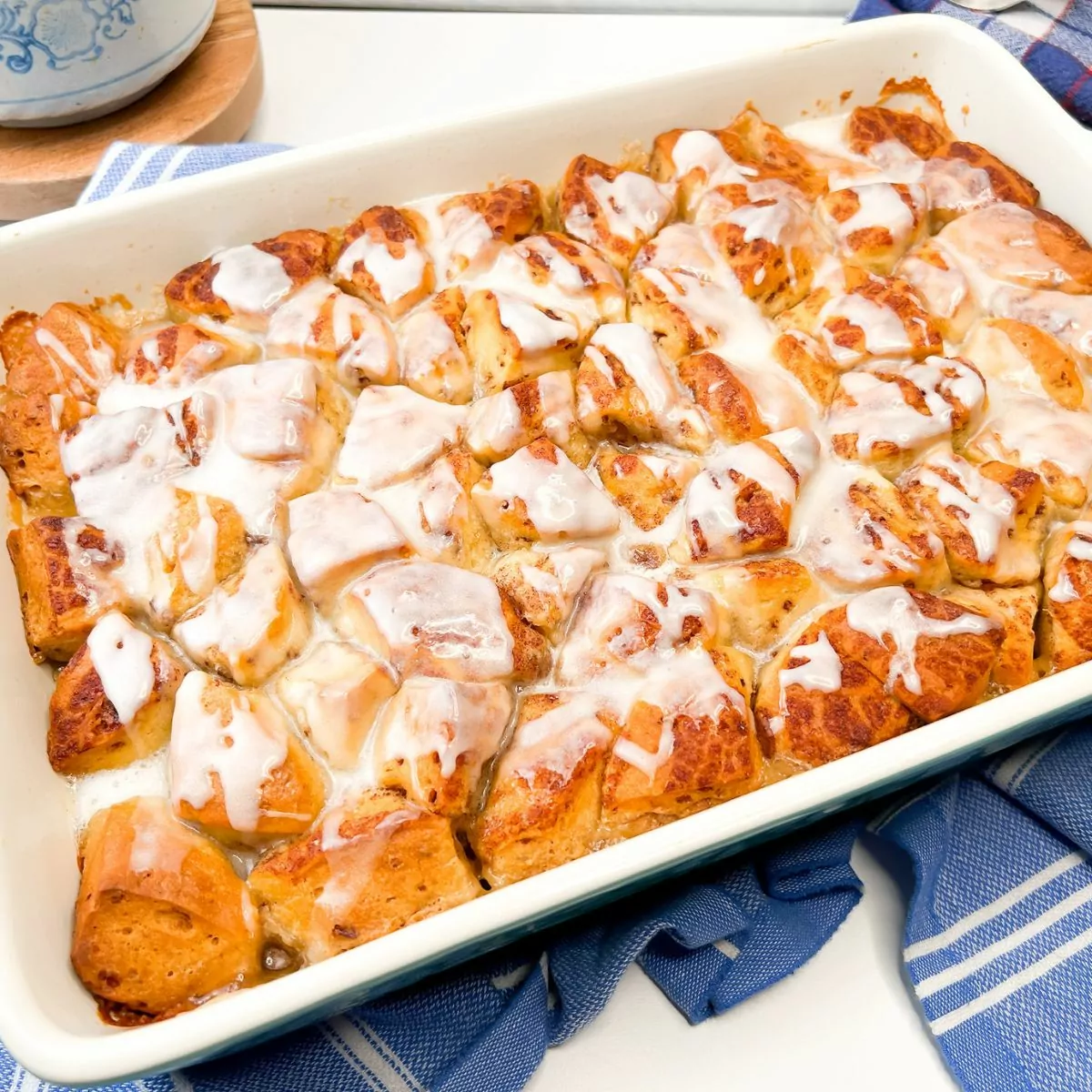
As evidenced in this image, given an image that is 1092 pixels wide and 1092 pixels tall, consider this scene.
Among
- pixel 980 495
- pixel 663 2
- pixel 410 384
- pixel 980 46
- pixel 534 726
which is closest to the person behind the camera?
pixel 534 726

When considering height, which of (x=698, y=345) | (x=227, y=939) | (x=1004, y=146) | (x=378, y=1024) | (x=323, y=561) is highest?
(x=1004, y=146)

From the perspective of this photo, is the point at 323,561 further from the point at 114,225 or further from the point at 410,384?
the point at 114,225

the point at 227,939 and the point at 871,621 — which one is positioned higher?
the point at 871,621

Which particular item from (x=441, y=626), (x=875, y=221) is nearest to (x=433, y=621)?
(x=441, y=626)

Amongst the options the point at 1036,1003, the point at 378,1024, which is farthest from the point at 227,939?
the point at 1036,1003

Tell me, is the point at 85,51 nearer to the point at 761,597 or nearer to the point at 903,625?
the point at 761,597

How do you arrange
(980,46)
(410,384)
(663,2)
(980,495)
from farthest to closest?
1. (663,2)
2. (980,46)
3. (410,384)
4. (980,495)
